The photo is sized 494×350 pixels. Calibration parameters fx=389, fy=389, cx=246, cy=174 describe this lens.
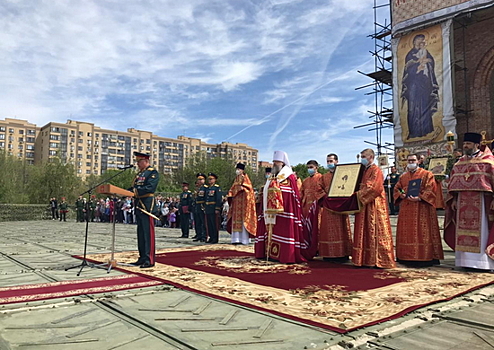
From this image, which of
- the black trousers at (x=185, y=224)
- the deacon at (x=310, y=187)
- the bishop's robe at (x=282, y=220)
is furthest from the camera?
the black trousers at (x=185, y=224)

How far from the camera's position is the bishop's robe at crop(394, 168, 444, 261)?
6.61 meters

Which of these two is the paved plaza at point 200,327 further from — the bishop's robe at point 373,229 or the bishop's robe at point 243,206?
the bishop's robe at point 243,206

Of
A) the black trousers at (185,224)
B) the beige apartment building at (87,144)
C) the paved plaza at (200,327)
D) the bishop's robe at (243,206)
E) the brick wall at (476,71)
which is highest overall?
the beige apartment building at (87,144)

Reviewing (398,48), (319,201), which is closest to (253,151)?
(398,48)

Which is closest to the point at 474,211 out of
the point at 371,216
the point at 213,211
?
the point at 371,216

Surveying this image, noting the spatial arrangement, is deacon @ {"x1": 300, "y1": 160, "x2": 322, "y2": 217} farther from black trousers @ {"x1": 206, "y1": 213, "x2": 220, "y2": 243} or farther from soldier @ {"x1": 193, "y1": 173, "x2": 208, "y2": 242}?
soldier @ {"x1": 193, "y1": 173, "x2": 208, "y2": 242}

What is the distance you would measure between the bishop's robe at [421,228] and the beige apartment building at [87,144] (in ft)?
244

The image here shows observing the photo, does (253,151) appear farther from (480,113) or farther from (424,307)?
(424,307)

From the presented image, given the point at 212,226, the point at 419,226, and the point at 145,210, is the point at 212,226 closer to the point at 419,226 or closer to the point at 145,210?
the point at 145,210

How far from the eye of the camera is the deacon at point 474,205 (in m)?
6.01

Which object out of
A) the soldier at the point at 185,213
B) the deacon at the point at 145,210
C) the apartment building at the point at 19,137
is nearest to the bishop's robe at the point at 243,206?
the soldier at the point at 185,213

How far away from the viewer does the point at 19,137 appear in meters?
88.6

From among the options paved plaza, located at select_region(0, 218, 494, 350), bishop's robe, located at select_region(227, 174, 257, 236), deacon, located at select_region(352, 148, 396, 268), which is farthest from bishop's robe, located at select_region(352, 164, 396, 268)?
bishop's robe, located at select_region(227, 174, 257, 236)

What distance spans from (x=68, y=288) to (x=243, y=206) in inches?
256
